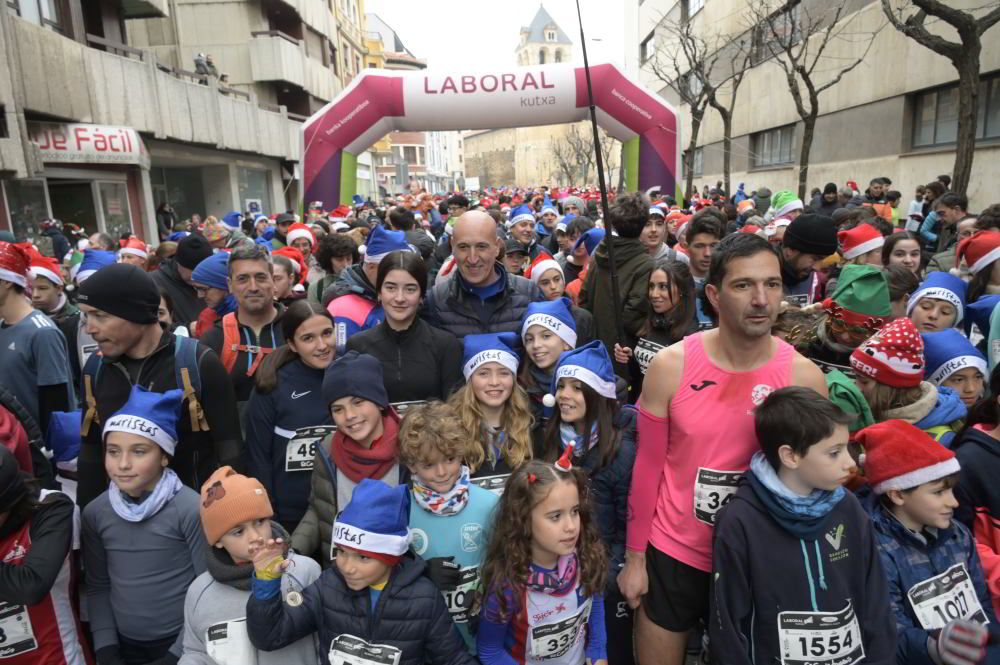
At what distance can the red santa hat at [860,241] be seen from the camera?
4203 millimetres

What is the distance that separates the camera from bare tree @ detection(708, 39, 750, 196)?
59.5 feet

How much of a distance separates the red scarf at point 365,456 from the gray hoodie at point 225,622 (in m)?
0.44

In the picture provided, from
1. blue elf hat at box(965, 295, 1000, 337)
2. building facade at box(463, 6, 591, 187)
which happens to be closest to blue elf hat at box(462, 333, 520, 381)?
blue elf hat at box(965, 295, 1000, 337)

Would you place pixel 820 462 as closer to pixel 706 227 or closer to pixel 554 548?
pixel 554 548

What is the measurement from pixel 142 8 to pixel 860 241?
67.7 feet

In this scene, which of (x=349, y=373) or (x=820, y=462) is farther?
(x=349, y=373)

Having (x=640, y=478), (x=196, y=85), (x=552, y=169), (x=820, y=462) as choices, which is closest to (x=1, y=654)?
(x=640, y=478)

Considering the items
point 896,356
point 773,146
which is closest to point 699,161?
point 773,146

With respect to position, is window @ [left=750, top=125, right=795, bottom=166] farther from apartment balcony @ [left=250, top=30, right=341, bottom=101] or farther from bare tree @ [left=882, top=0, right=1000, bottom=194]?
apartment balcony @ [left=250, top=30, right=341, bottom=101]

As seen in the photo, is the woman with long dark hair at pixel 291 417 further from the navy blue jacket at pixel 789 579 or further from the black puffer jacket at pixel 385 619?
the navy blue jacket at pixel 789 579

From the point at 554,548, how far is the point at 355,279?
258 cm

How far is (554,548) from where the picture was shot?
2.18 m

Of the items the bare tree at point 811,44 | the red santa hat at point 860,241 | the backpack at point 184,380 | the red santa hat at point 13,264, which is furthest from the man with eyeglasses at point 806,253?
the bare tree at point 811,44

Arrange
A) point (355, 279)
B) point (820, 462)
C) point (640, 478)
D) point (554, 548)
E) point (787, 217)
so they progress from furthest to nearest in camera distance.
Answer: point (787, 217) → point (355, 279) → point (640, 478) → point (554, 548) → point (820, 462)
